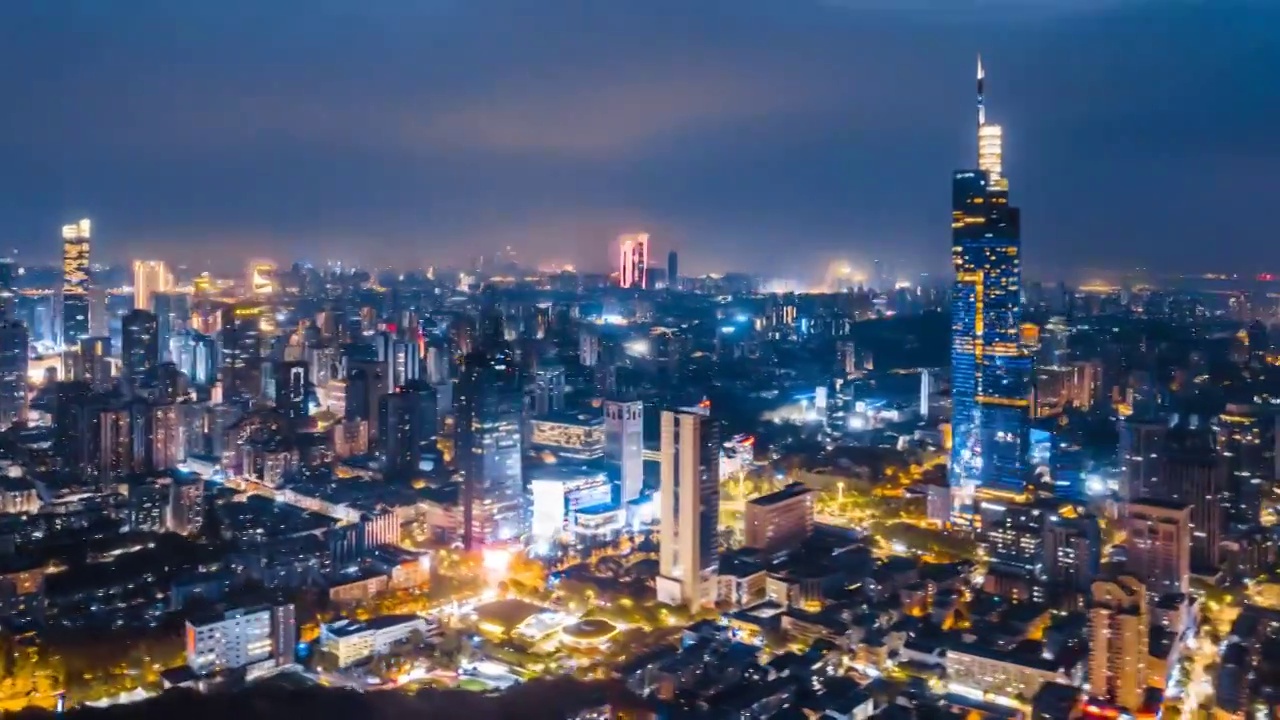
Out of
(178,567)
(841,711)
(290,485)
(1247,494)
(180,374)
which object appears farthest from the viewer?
(180,374)

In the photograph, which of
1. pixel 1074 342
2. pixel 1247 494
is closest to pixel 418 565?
pixel 1247 494

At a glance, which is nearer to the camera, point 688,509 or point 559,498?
point 688,509

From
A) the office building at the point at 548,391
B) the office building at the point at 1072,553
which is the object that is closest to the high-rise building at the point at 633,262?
the office building at the point at 548,391

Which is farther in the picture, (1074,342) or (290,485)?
(1074,342)

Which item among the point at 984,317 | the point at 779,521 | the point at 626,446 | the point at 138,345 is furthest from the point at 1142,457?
the point at 138,345

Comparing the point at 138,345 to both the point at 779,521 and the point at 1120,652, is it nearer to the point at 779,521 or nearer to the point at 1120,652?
the point at 779,521

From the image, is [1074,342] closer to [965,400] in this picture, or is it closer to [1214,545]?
[965,400]

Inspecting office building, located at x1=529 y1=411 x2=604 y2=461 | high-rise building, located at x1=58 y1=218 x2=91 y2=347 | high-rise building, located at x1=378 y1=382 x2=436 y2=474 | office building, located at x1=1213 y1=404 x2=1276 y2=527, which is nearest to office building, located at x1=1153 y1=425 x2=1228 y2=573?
office building, located at x1=1213 y1=404 x2=1276 y2=527

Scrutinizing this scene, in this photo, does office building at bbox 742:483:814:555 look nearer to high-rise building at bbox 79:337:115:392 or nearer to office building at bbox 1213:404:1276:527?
office building at bbox 1213:404:1276:527
